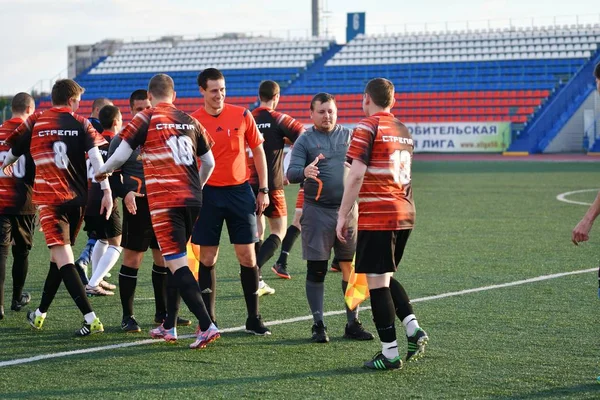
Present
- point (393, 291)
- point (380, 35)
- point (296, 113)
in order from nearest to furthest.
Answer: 1. point (393, 291)
2. point (296, 113)
3. point (380, 35)

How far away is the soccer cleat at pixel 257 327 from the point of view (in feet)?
22.6

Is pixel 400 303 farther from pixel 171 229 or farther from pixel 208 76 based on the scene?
pixel 208 76

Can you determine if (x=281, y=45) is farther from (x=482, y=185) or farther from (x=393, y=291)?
(x=393, y=291)

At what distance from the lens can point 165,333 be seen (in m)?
6.64

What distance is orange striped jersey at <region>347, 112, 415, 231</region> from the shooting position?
585 cm

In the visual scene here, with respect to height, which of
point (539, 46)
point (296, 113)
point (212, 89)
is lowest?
point (296, 113)

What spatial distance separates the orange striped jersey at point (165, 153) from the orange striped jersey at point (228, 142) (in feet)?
1.56

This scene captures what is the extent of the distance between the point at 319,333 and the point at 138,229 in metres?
1.74

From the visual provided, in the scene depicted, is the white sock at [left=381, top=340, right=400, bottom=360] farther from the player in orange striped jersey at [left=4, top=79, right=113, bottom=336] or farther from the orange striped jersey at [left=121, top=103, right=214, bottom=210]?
the player in orange striped jersey at [left=4, top=79, right=113, bottom=336]

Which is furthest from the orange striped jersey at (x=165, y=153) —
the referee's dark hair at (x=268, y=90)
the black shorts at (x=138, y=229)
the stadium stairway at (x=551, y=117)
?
the stadium stairway at (x=551, y=117)

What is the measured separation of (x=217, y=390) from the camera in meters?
5.35

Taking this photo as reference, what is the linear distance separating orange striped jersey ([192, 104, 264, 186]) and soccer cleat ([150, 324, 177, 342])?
114cm

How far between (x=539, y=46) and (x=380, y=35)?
9.07m

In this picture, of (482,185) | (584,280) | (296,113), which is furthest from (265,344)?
(296,113)
